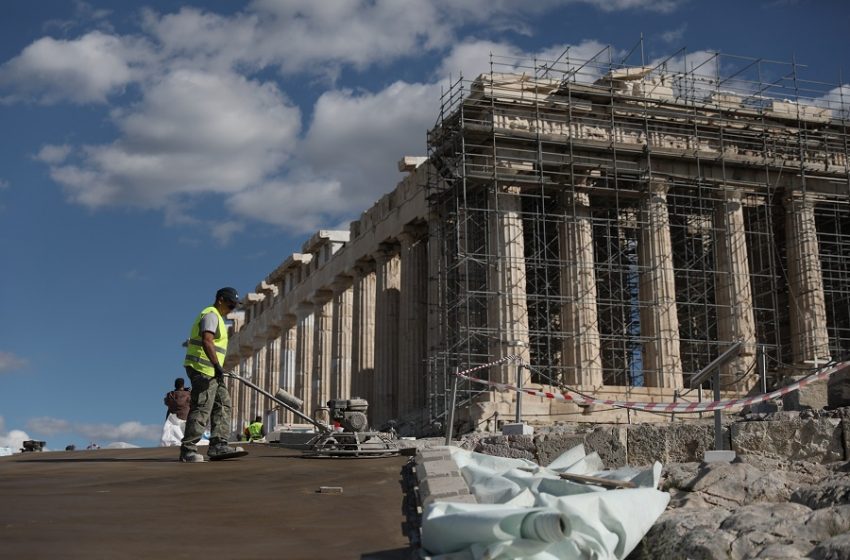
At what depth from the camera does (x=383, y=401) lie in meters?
39.4

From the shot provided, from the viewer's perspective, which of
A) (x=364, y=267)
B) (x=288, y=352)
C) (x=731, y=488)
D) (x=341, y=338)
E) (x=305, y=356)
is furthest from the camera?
(x=288, y=352)

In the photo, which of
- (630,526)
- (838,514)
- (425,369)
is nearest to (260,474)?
(630,526)

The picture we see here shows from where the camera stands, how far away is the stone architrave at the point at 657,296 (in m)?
33.2

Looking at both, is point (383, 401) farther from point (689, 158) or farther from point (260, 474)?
point (260, 474)

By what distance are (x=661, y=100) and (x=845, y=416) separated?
24277mm

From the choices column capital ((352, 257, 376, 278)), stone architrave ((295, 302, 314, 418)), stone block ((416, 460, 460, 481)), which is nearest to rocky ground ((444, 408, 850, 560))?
stone block ((416, 460, 460, 481))

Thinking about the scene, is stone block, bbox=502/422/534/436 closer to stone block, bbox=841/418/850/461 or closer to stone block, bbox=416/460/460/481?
stone block, bbox=841/418/850/461

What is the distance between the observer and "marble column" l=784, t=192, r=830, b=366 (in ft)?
115

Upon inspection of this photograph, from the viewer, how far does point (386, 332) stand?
40.2 metres

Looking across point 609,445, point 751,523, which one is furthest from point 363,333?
point 751,523

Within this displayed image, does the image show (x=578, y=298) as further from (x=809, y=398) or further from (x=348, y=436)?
(x=348, y=436)

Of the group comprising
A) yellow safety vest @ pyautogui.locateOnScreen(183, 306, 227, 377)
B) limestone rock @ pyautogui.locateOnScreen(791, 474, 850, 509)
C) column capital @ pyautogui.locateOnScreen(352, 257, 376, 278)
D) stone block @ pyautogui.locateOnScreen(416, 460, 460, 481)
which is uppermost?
column capital @ pyautogui.locateOnScreen(352, 257, 376, 278)

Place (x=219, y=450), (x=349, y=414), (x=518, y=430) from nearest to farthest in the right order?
(x=219, y=450)
(x=349, y=414)
(x=518, y=430)

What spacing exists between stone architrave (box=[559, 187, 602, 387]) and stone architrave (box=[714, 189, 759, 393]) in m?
4.17
